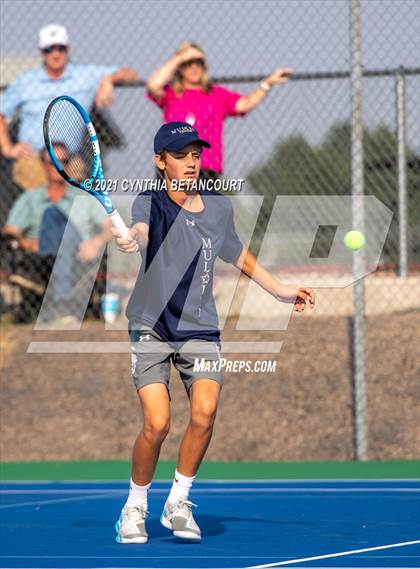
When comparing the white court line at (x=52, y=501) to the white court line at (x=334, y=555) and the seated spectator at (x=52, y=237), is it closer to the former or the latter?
the white court line at (x=334, y=555)

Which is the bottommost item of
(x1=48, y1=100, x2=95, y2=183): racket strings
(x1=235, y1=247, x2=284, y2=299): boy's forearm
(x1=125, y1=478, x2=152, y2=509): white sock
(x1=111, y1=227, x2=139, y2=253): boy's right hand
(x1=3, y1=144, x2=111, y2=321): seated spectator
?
(x1=125, y1=478, x2=152, y2=509): white sock

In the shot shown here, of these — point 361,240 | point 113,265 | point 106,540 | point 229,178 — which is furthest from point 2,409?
point 106,540

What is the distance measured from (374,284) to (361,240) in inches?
85.2

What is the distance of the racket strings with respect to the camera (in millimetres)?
6621

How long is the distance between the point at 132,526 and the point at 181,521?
24 centimetres

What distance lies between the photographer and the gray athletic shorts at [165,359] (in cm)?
635

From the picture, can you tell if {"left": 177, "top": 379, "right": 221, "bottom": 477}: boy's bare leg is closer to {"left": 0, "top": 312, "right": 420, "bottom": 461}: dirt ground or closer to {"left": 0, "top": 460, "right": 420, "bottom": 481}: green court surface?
{"left": 0, "top": 460, "right": 420, "bottom": 481}: green court surface

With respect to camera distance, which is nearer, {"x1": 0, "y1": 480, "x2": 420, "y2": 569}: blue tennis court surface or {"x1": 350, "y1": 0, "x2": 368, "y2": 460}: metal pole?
{"x1": 0, "y1": 480, "x2": 420, "y2": 569}: blue tennis court surface

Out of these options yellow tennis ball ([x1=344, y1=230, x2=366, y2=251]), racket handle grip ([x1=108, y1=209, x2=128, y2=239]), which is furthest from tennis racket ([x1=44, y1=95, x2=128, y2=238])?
yellow tennis ball ([x1=344, y1=230, x2=366, y2=251])

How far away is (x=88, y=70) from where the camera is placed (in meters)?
10.8

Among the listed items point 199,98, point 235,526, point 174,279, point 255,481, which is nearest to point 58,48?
point 199,98

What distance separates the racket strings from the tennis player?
1.43 feet

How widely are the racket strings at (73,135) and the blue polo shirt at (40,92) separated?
3.31 m

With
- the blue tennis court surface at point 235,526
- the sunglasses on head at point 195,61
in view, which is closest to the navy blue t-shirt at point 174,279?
the blue tennis court surface at point 235,526
